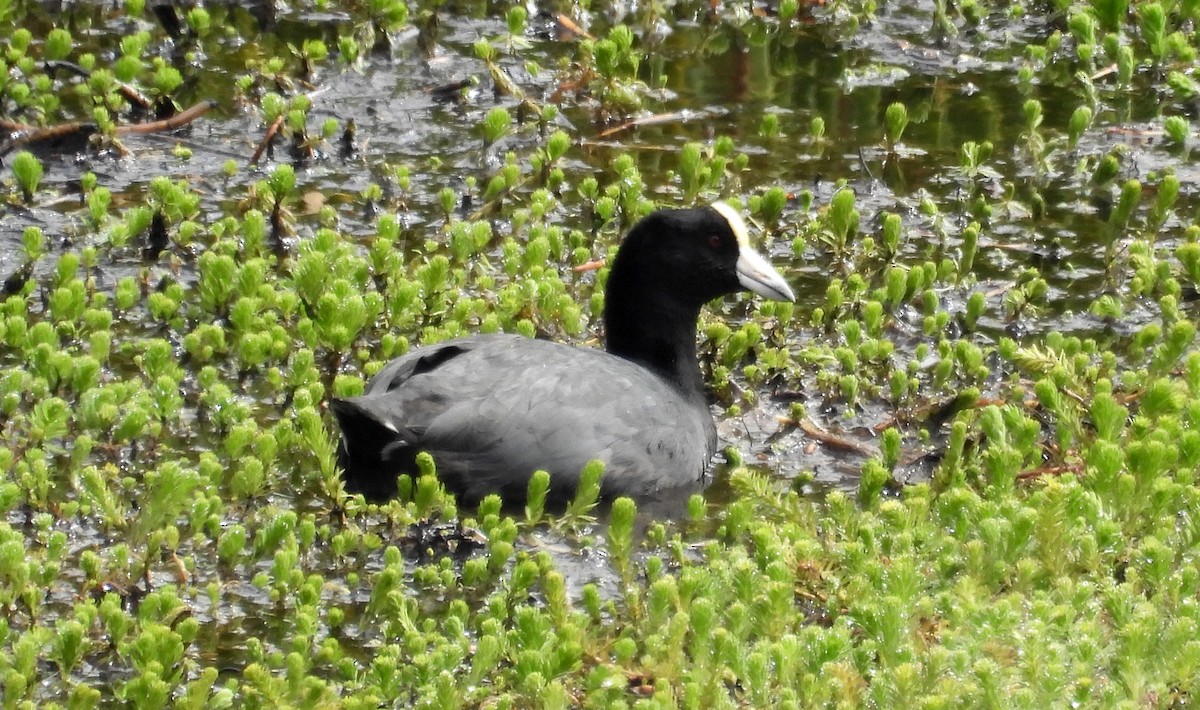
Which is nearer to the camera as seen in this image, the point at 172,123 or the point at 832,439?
the point at 832,439

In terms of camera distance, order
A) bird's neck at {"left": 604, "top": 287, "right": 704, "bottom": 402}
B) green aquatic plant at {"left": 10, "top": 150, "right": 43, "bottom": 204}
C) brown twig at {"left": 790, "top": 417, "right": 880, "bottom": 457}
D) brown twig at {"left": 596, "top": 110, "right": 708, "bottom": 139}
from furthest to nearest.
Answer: brown twig at {"left": 596, "top": 110, "right": 708, "bottom": 139} < green aquatic plant at {"left": 10, "top": 150, "right": 43, "bottom": 204} < bird's neck at {"left": 604, "top": 287, "right": 704, "bottom": 402} < brown twig at {"left": 790, "top": 417, "right": 880, "bottom": 457}

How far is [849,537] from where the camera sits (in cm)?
548

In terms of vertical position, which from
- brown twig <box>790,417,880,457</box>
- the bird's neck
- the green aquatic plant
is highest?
the green aquatic plant

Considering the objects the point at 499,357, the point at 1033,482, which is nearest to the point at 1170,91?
the point at 1033,482

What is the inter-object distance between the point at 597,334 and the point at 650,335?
19.9 inches

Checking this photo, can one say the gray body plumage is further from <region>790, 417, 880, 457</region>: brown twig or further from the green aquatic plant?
the green aquatic plant

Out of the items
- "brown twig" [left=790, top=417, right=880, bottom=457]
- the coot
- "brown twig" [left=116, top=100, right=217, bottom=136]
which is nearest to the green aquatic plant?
"brown twig" [left=116, top=100, right=217, bottom=136]

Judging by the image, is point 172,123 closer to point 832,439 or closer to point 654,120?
point 654,120

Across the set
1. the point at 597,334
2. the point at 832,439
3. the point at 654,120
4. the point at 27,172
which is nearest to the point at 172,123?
the point at 27,172

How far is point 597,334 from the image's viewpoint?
24.6 ft

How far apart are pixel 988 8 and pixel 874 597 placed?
684 centimetres

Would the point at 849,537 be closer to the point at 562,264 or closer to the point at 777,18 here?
the point at 562,264

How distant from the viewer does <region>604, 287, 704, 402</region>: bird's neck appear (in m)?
7.02

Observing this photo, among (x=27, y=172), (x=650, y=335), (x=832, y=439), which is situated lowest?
(x=832, y=439)
